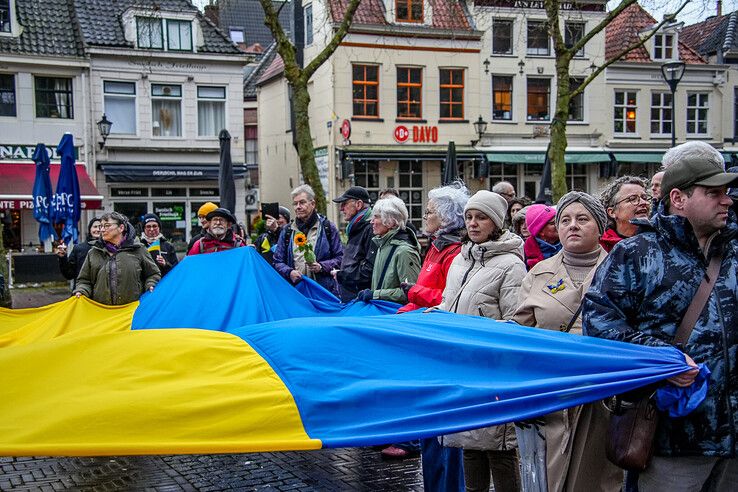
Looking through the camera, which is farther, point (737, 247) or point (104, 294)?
point (104, 294)

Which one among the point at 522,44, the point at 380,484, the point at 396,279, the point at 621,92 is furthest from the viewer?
the point at 621,92

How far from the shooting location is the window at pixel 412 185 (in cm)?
3222

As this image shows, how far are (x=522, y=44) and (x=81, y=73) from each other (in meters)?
17.6

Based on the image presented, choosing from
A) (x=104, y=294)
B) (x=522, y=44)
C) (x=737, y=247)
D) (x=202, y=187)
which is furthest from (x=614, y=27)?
(x=737, y=247)

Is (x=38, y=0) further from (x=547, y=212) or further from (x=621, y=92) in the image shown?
(x=547, y=212)

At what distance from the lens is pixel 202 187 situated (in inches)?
1200

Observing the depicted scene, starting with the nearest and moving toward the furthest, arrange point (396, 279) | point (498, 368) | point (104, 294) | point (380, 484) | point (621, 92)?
1. point (498, 368)
2. point (380, 484)
3. point (396, 279)
4. point (104, 294)
5. point (621, 92)

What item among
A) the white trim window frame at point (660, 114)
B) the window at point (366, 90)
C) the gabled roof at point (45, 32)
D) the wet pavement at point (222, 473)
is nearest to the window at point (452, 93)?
the window at point (366, 90)

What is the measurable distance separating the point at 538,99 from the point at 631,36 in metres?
5.64

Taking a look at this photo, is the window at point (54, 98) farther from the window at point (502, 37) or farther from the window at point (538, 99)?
the window at point (538, 99)

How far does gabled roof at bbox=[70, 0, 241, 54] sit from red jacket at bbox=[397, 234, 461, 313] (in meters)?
25.0

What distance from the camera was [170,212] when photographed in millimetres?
29969

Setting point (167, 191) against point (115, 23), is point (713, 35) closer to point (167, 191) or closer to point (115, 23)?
point (167, 191)

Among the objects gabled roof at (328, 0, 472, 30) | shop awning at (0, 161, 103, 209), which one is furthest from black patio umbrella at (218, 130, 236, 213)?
gabled roof at (328, 0, 472, 30)
